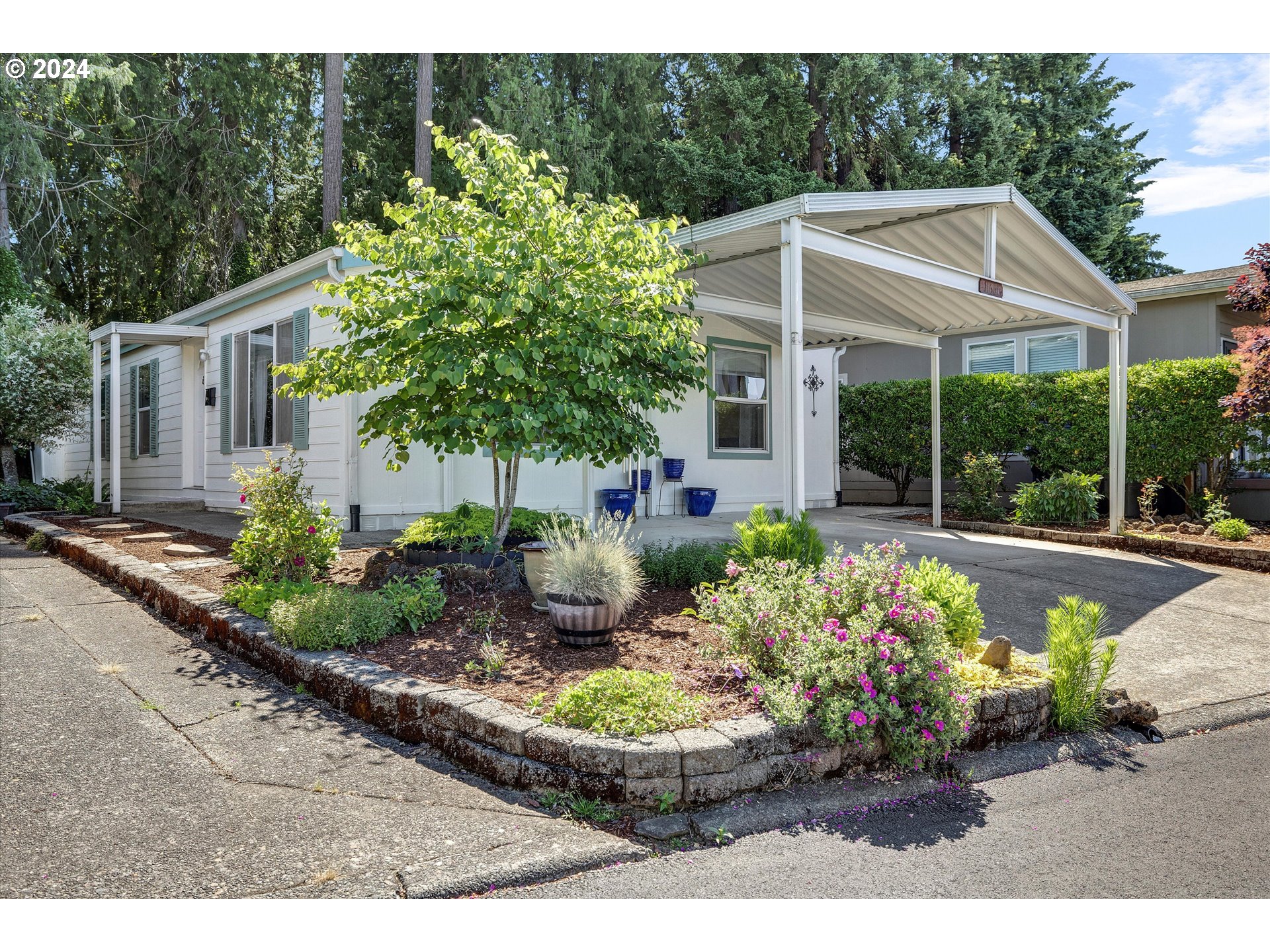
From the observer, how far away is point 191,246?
59.9 feet

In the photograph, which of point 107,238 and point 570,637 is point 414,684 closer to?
point 570,637

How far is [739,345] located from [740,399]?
2.41 feet

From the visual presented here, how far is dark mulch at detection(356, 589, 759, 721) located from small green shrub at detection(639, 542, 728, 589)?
541mm

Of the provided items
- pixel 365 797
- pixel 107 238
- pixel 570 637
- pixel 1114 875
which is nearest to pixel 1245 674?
pixel 1114 875

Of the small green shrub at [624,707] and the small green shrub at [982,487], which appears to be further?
the small green shrub at [982,487]

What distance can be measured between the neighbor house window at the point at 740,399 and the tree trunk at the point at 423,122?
25.4 feet

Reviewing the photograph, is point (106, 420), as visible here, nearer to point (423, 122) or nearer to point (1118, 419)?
point (423, 122)

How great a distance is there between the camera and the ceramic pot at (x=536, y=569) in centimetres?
506

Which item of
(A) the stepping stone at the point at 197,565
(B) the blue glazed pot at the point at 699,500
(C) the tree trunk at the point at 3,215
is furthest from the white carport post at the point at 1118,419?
(C) the tree trunk at the point at 3,215

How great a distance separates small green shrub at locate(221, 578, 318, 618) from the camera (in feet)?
16.8

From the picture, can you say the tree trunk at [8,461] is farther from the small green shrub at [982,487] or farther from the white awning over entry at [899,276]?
the small green shrub at [982,487]

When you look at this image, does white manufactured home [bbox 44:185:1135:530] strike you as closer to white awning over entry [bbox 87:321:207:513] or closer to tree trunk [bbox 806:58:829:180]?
white awning over entry [bbox 87:321:207:513]

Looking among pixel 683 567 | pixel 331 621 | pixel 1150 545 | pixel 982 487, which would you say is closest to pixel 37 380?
pixel 331 621

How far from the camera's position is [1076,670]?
3.95 m
